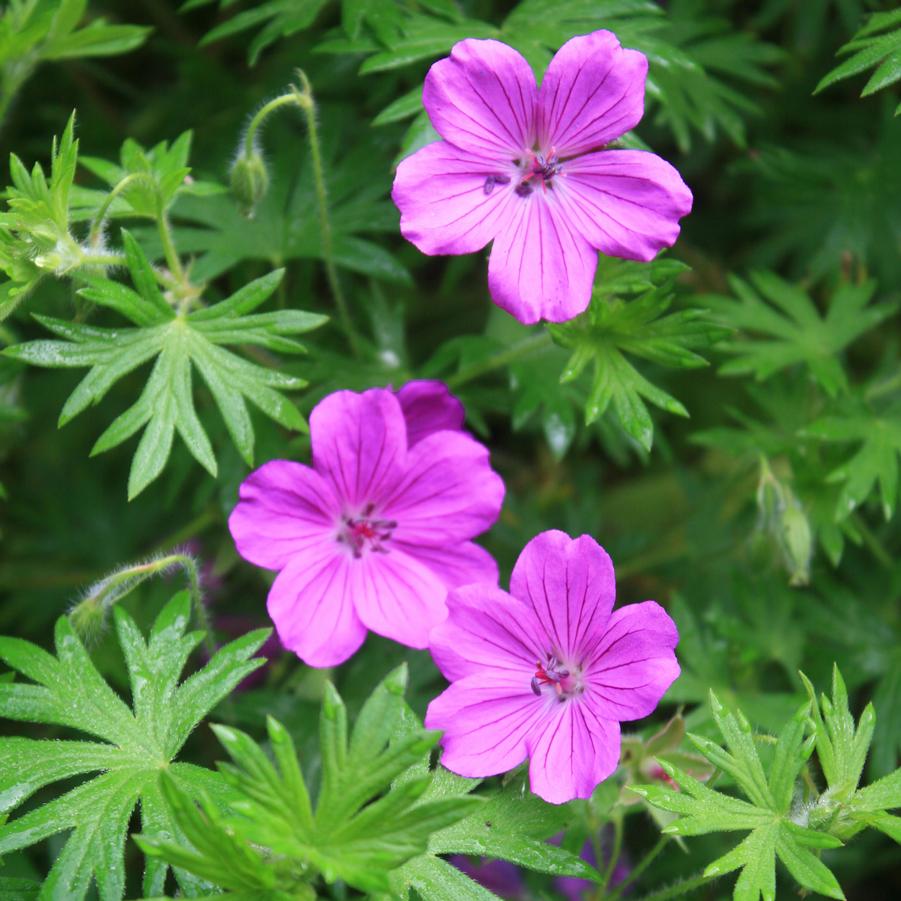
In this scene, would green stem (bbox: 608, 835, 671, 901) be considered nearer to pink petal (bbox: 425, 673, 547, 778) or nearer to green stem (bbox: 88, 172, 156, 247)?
pink petal (bbox: 425, 673, 547, 778)

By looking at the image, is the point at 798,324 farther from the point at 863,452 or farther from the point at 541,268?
the point at 541,268

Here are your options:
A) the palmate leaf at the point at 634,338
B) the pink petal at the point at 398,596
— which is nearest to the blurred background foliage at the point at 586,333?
the palmate leaf at the point at 634,338

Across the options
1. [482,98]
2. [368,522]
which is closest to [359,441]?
[368,522]

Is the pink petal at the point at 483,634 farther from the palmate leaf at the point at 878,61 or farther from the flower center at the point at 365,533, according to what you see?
the palmate leaf at the point at 878,61

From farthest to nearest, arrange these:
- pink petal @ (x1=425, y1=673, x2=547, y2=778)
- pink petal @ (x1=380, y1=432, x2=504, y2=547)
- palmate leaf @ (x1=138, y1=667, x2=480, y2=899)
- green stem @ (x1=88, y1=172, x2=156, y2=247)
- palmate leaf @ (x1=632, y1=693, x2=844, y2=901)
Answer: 1. pink petal @ (x1=380, y1=432, x2=504, y2=547)
2. green stem @ (x1=88, y1=172, x2=156, y2=247)
3. pink petal @ (x1=425, y1=673, x2=547, y2=778)
4. palmate leaf @ (x1=632, y1=693, x2=844, y2=901)
5. palmate leaf @ (x1=138, y1=667, x2=480, y2=899)

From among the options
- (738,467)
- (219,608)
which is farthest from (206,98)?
(738,467)

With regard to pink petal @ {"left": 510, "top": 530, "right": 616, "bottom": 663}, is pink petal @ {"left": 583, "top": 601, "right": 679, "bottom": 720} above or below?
below

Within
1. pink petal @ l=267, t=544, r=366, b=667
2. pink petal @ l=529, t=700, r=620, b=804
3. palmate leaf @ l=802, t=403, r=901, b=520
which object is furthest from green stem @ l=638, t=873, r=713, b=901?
palmate leaf @ l=802, t=403, r=901, b=520
